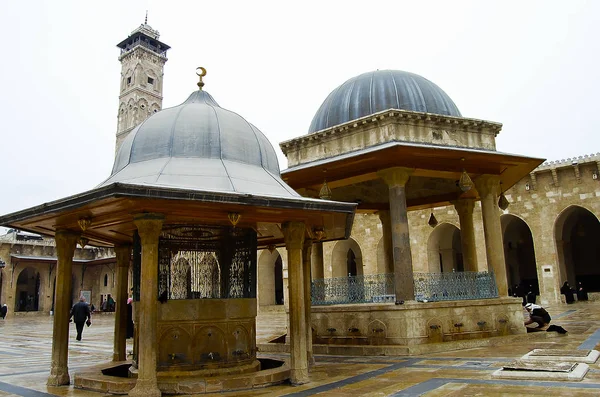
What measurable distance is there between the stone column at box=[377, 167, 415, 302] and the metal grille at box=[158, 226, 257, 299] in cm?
368

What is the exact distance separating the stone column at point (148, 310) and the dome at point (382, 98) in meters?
7.26

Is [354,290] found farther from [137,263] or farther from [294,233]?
[137,263]

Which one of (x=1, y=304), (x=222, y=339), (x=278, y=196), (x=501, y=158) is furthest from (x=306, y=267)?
(x=1, y=304)

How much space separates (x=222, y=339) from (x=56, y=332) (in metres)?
2.53

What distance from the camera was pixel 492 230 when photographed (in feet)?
39.3

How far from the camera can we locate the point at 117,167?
7934 mm

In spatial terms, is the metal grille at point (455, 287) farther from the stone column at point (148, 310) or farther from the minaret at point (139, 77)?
the minaret at point (139, 77)

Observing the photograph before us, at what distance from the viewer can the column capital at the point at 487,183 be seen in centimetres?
1205

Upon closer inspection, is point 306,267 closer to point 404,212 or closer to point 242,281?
point 242,281

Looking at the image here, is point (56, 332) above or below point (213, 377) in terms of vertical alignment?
above

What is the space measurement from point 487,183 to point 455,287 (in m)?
2.79

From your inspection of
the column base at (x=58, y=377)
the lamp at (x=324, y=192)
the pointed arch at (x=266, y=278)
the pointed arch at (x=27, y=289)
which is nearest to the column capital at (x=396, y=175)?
the lamp at (x=324, y=192)

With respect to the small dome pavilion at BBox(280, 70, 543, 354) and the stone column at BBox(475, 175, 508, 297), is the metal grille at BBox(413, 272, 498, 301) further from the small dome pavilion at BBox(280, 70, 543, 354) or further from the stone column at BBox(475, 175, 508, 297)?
the stone column at BBox(475, 175, 508, 297)

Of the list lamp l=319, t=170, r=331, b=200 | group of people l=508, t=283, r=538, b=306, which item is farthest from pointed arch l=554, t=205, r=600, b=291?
lamp l=319, t=170, r=331, b=200
